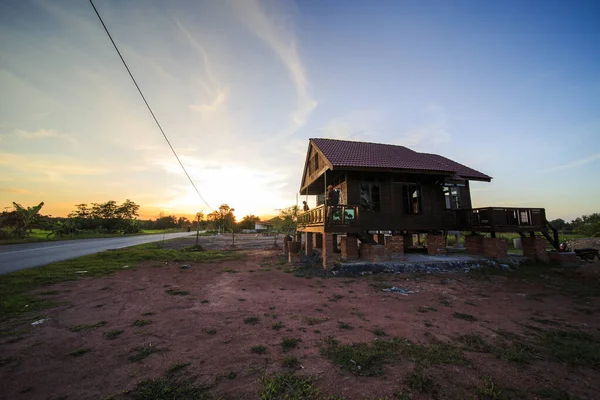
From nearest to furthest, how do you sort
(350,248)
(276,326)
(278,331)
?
(278,331)
(276,326)
(350,248)

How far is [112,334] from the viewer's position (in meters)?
5.04

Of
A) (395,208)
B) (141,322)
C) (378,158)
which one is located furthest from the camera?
(395,208)

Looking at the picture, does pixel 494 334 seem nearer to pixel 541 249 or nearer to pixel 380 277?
pixel 380 277

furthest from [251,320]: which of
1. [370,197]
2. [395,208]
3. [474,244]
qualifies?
[474,244]

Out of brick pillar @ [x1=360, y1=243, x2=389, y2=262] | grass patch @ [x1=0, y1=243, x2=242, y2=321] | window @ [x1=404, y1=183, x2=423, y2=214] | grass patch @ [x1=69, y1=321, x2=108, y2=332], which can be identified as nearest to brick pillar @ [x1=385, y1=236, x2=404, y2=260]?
brick pillar @ [x1=360, y1=243, x2=389, y2=262]

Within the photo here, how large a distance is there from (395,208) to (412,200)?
1.43m

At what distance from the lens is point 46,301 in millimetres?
7133

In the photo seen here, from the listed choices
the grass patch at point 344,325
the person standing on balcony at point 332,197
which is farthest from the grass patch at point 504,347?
the person standing on balcony at point 332,197

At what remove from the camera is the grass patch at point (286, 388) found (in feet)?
10.3

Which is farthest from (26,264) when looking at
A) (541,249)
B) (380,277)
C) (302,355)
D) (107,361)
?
(541,249)

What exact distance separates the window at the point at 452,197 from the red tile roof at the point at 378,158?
1144 millimetres

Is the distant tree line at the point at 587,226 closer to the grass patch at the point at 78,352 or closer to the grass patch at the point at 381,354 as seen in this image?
the grass patch at the point at 381,354

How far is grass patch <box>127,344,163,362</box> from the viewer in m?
4.09

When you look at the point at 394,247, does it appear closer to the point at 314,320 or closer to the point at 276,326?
the point at 314,320
